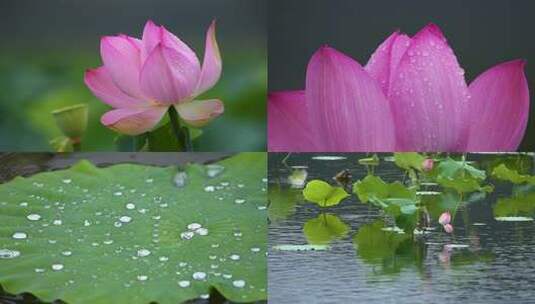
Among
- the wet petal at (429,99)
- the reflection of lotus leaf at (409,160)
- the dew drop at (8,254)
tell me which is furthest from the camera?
the dew drop at (8,254)

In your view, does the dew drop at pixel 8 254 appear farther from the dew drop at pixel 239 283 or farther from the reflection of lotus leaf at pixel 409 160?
the reflection of lotus leaf at pixel 409 160

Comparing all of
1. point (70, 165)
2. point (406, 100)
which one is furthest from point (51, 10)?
point (406, 100)

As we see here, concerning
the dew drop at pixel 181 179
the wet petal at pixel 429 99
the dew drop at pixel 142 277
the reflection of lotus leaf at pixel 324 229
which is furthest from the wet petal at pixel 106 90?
the wet petal at pixel 429 99

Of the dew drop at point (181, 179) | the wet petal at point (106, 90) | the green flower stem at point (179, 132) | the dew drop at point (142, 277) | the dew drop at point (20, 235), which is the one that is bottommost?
the dew drop at point (142, 277)

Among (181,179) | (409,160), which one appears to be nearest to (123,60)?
A: (181,179)

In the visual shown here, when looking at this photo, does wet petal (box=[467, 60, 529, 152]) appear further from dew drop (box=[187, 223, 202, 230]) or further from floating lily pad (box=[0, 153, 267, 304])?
dew drop (box=[187, 223, 202, 230])

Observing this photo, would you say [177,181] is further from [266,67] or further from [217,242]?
[266,67]

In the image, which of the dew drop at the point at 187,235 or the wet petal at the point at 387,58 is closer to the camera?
the wet petal at the point at 387,58
